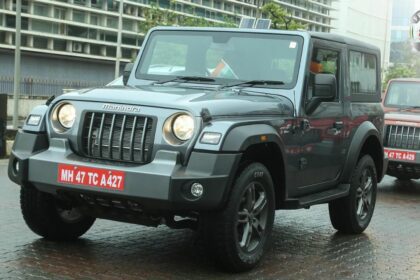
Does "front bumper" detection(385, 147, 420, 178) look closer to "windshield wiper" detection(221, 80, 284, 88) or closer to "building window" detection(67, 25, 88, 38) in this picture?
"windshield wiper" detection(221, 80, 284, 88)

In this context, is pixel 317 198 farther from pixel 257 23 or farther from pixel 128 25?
pixel 128 25

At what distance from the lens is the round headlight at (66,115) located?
547 centimetres

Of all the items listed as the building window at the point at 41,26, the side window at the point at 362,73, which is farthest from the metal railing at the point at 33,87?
the side window at the point at 362,73

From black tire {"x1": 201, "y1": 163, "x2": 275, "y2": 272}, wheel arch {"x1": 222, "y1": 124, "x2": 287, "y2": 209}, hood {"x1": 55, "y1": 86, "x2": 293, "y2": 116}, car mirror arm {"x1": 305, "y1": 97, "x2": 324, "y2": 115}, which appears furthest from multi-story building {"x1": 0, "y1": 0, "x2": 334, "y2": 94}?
black tire {"x1": 201, "y1": 163, "x2": 275, "y2": 272}

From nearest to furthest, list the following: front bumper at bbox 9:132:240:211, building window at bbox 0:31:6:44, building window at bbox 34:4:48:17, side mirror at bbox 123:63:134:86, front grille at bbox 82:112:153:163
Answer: front bumper at bbox 9:132:240:211, front grille at bbox 82:112:153:163, side mirror at bbox 123:63:134:86, building window at bbox 0:31:6:44, building window at bbox 34:4:48:17

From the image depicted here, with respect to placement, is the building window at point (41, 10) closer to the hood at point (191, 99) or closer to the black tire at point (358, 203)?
the black tire at point (358, 203)

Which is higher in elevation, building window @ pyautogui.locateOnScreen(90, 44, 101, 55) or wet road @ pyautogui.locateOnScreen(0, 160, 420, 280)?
building window @ pyautogui.locateOnScreen(90, 44, 101, 55)

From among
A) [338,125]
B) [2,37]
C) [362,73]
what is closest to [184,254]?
[338,125]

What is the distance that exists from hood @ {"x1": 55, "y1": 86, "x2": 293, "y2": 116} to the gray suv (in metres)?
0.01

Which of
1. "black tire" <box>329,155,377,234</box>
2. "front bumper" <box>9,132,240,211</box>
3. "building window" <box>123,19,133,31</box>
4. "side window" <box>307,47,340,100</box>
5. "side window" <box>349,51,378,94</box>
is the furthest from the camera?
"building window" <box>123,19,133,31</box>

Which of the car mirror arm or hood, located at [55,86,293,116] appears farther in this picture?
the car mirror arm

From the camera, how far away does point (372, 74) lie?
316 inches

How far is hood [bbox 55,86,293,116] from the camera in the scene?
520 centimetres

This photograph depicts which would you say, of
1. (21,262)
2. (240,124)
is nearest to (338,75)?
(240,124)
